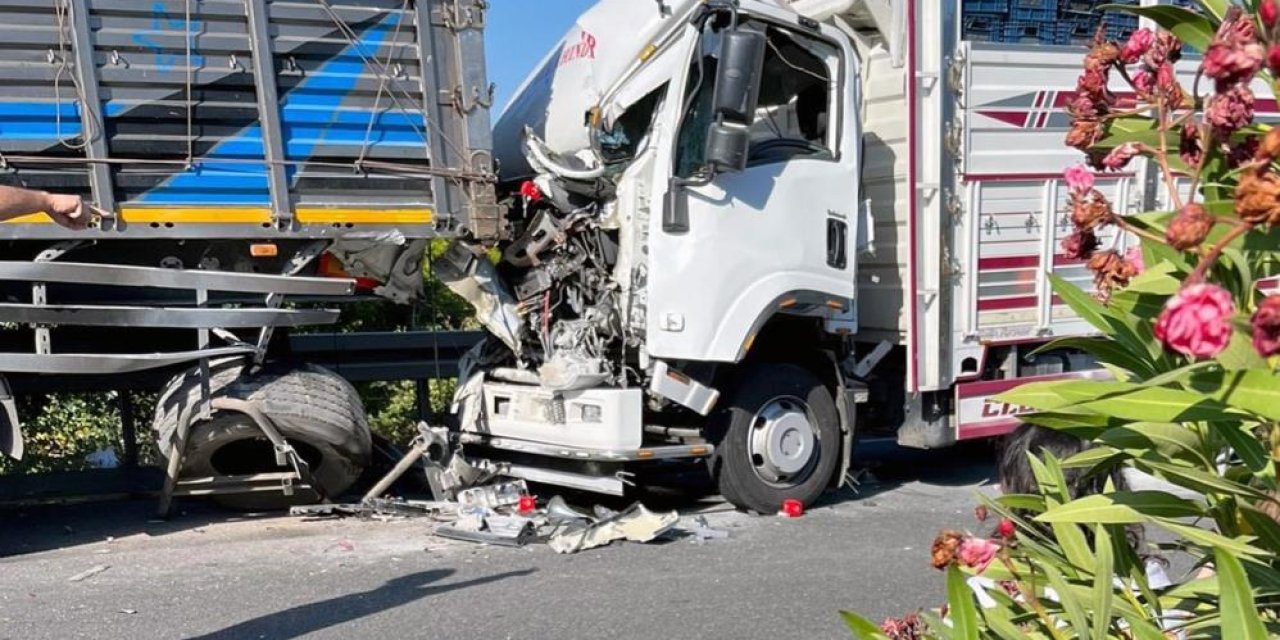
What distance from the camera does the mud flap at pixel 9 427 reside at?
550 cm

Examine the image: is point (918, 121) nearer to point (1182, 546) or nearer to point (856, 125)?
point (856, 125)

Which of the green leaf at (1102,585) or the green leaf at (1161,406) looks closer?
the green leaf at (1161,406)

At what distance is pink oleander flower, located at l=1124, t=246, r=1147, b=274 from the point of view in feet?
4.63

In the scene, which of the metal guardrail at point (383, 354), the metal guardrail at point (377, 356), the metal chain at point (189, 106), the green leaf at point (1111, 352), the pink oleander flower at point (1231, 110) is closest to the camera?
the pink oleander flower at point (1231, 110)

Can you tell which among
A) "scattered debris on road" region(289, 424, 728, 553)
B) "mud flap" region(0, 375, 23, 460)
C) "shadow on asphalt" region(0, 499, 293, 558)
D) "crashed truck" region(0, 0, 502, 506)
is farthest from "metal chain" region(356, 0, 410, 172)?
"shadow on asphalt" region(0, 499, 293, 558)

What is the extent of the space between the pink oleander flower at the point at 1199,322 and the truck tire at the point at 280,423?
5.64 metres

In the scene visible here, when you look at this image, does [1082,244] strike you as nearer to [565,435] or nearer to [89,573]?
[89,573]

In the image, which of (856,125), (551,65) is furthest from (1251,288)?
(551,65)

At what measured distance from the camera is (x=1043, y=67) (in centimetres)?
767

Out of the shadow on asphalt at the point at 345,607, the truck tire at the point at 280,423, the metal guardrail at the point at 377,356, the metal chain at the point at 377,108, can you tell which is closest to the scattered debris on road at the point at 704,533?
the shadow on asphalt at the point at 345,607

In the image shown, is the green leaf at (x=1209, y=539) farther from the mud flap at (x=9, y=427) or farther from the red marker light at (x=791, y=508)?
the red marker light at (x=791, y=508)

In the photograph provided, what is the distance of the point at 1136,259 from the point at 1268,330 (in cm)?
50

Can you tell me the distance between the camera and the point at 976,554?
1.61 meters

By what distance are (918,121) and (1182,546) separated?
590cm
